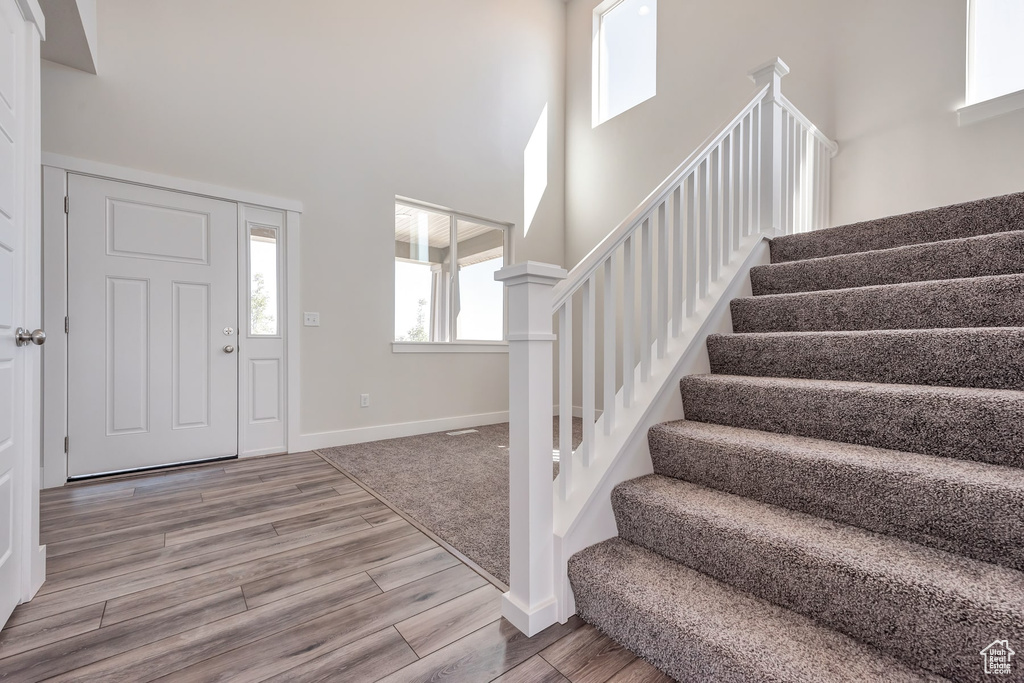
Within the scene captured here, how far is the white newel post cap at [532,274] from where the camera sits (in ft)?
4.02

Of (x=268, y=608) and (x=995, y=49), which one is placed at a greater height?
(x=995, y=49)

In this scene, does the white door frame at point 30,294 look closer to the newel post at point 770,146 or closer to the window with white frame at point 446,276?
the window with white frame at point 446,276

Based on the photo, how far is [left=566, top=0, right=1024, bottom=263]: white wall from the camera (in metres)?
2.66

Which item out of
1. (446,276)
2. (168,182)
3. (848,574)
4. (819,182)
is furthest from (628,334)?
(168,182)

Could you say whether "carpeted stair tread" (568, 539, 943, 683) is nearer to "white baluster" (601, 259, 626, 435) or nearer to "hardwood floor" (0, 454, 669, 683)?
"hardwood floor" (0, 454, 669, 683)

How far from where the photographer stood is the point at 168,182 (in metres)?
2.89

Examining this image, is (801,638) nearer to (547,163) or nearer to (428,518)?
(428,518)

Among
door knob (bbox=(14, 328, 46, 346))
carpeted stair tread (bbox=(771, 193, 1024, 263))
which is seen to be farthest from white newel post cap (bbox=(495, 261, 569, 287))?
carpeted stair tread (bbox=(771, 193, 1024, 263))

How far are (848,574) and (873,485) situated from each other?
0.25 meters

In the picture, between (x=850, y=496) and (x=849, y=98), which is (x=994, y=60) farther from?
(x=850, y=496)

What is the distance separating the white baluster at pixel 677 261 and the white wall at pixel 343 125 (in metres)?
2.59

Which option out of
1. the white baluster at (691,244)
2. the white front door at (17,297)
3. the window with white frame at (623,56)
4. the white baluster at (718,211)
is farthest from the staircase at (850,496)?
the window with white frame at (623,56)

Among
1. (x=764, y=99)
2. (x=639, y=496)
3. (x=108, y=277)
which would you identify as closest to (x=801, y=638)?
(x=639, y=496)

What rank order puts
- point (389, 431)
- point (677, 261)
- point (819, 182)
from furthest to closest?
point (389, 431) → point (819, 182) → point (677, 261)
